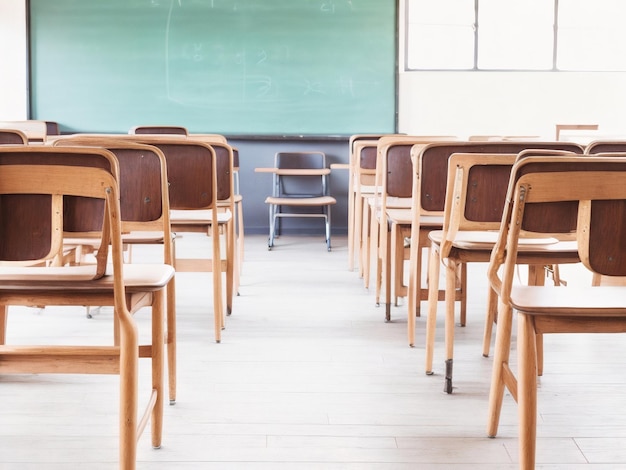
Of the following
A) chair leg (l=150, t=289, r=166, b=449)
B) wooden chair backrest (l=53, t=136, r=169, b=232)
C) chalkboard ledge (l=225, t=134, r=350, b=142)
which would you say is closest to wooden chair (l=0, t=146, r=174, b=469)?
chair leg (l=150, t=289, r=166, b=449)

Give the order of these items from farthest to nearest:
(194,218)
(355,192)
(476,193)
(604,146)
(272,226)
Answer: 1. (272,226)
2. (355,192)
3. (194,218)
4. (604,146)
5. (476,193)

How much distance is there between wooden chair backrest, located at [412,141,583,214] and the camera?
2.52 m

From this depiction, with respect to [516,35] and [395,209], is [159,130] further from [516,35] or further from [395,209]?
[516,35]

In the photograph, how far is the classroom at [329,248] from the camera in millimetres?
2045

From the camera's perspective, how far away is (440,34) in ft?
21.4

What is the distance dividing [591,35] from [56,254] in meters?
6.10

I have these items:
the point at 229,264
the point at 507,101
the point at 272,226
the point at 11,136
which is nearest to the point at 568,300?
the point at 229,264

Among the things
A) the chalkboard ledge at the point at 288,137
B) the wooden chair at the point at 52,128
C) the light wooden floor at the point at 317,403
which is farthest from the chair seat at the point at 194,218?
the wooden chair at the point at 52,128

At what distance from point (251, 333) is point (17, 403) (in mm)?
1120

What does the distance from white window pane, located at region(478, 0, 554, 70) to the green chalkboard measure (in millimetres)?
857

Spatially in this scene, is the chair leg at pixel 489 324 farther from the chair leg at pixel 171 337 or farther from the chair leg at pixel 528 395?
the chair leg at pixel 171 337

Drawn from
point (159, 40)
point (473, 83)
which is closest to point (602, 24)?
point (473, 83)

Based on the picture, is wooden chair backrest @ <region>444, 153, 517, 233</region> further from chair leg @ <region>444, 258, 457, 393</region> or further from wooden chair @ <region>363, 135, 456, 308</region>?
wooden chair @ <region>363, 135, 456, 308</region>

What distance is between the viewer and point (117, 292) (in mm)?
1562
